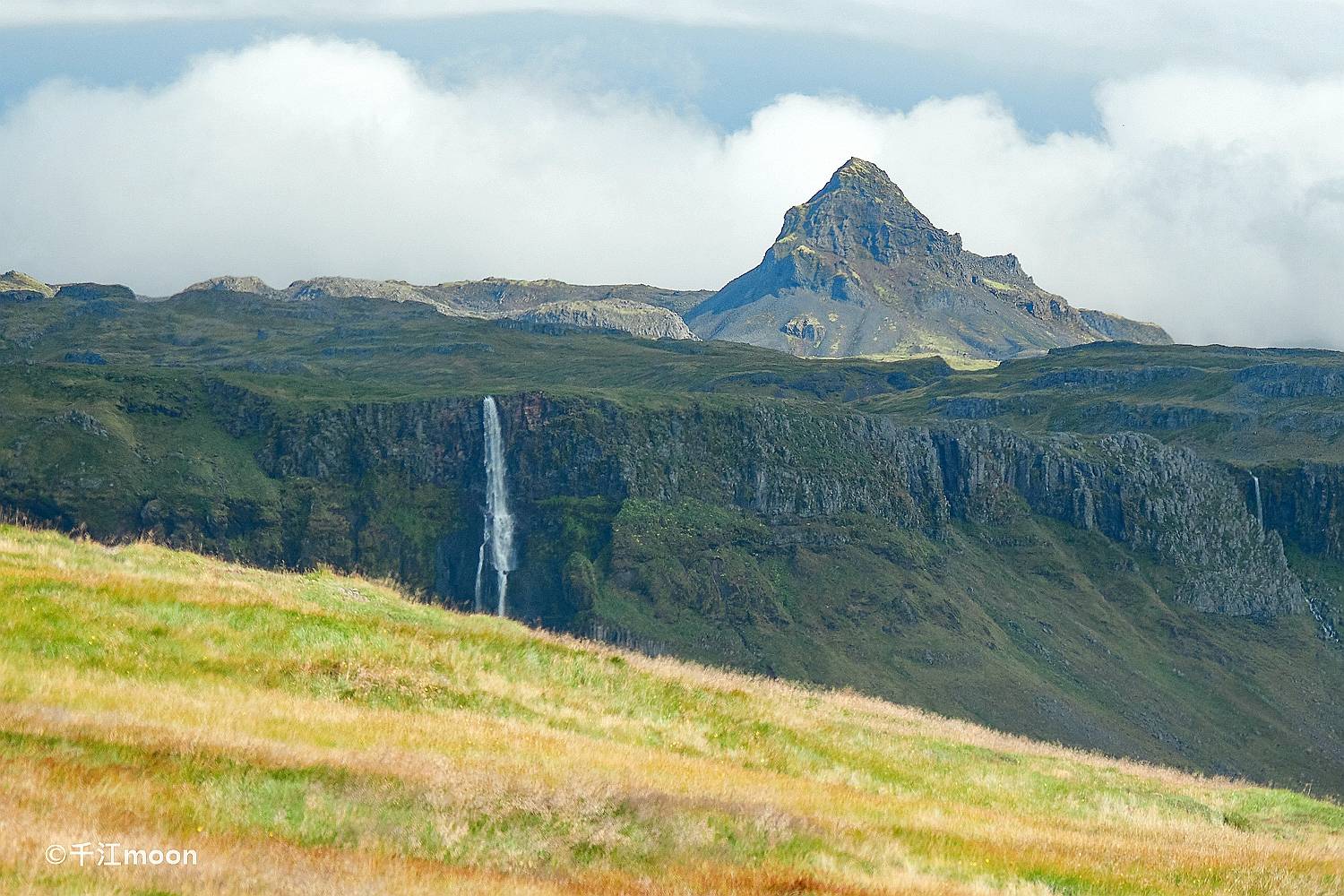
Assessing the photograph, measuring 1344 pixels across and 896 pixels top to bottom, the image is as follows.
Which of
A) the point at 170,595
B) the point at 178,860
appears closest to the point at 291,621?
the point at 170,595

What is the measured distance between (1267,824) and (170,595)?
93.7 feet

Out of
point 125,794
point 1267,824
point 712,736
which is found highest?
point 125,794

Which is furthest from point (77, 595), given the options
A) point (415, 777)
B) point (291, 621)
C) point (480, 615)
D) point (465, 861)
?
point (480, 615)

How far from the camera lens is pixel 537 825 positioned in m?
20.5

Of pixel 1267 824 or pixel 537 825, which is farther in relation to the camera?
pixel 1267 824

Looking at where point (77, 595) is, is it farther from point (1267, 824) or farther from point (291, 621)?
point (1267, 824)

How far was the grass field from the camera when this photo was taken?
1803 cm

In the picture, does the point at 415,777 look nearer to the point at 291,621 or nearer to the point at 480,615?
the point at 291,621

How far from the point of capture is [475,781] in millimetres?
21125

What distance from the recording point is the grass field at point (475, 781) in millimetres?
18031

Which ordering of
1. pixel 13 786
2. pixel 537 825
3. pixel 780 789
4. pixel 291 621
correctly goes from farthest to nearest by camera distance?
pixel 291 621 → pixel 780 789 → pixel 537 825 → pixel 13 786

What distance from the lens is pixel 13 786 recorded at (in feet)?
57.5

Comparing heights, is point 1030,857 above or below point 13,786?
below

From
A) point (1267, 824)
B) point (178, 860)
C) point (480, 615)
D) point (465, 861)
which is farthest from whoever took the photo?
point (480, 615)
